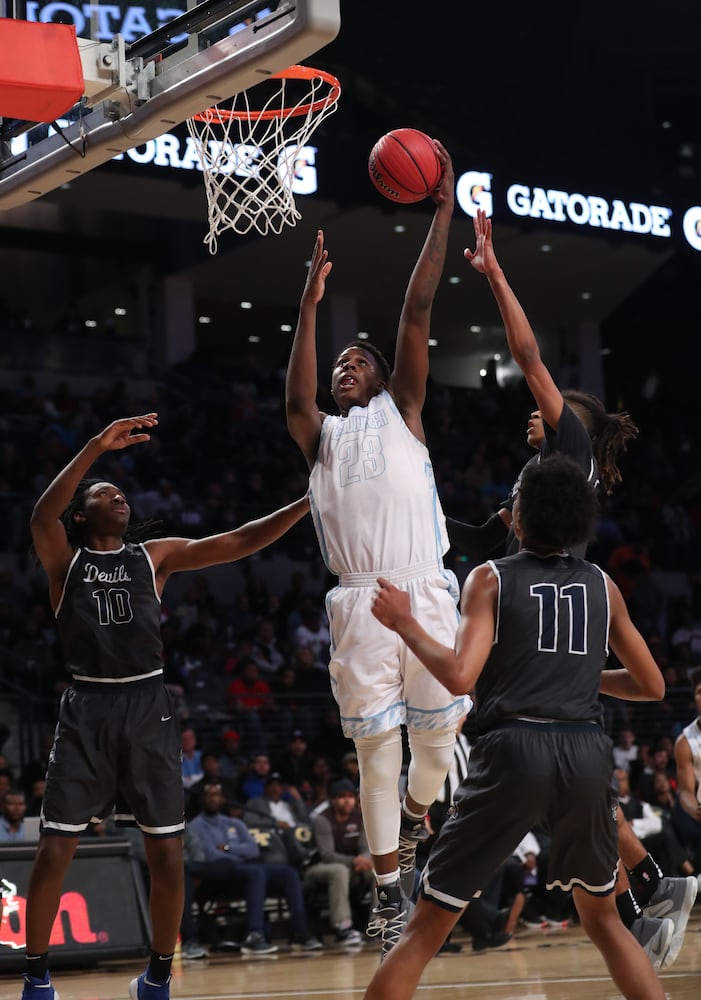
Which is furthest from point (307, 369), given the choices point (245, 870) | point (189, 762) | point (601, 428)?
point (189, 762)

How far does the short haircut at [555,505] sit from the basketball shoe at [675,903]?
210 centimetres

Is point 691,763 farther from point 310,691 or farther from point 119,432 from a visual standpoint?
point 310,691

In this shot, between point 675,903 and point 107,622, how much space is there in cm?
270

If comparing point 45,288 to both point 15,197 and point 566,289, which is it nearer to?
point 566,289

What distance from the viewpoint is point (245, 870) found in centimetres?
1116

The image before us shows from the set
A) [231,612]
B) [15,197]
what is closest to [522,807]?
[15,197]

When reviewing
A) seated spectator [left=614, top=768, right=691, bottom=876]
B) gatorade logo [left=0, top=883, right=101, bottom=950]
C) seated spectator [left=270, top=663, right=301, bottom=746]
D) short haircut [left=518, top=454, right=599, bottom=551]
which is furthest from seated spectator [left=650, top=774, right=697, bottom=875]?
short haircut [left=518, top=454, right=599, bottom=551]

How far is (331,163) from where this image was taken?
1941cm

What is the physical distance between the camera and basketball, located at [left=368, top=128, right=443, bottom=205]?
5.77 meters

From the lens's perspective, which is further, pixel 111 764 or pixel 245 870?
pixel 245 870

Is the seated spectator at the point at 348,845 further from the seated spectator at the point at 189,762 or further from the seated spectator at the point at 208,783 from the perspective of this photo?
the seated spectator at the point at 189,762

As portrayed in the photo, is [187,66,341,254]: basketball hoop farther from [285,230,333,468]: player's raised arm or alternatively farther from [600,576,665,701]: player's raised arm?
[600,576,665,701]: player's raised arm

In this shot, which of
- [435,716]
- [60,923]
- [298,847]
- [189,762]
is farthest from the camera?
[189,762]

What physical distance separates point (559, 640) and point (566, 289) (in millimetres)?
20861
